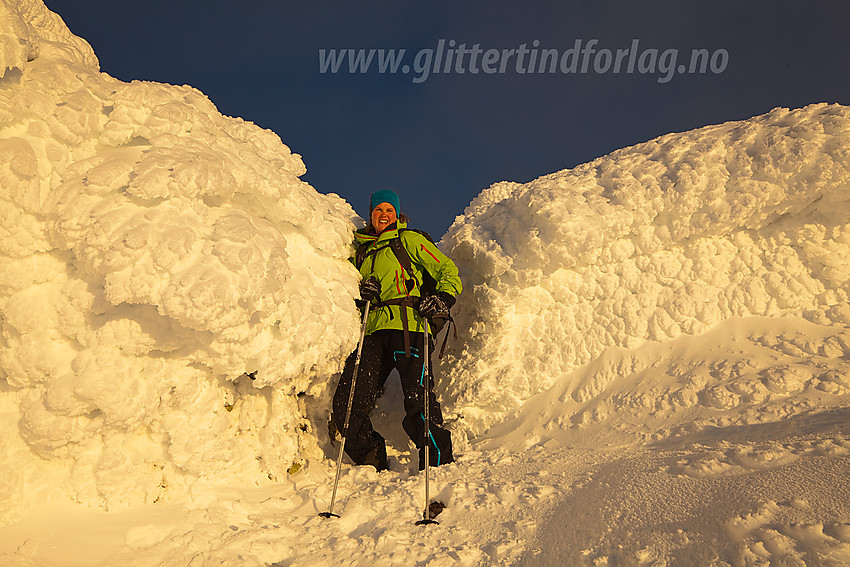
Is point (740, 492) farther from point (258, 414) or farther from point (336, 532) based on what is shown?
point (258, 414)

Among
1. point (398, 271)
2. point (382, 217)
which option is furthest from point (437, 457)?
point (382, 217)

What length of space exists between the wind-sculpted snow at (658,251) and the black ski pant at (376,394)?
57cm

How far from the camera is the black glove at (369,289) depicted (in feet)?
14.2

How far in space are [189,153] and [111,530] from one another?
235 centimetres

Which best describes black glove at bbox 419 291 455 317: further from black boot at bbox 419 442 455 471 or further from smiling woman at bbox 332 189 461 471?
black boot at bbox 419 442 455 471

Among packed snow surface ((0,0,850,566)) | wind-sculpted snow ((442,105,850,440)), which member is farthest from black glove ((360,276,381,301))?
wind-sculpted snow ((442,105,850,440))

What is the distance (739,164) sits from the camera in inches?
160

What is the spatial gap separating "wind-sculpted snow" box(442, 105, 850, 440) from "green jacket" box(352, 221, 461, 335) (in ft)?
1.61

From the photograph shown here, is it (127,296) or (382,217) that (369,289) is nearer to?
(382,217)

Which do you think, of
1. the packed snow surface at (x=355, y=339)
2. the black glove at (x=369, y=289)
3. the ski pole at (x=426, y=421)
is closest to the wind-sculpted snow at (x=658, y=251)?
the packed snow surface at (x=355, y=339)

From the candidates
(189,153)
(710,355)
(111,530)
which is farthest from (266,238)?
(710,355)

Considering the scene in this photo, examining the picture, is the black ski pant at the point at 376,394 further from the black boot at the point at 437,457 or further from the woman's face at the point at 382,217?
the woman's face at the point at 382,217

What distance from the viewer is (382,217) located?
482 cm

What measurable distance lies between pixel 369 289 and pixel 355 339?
1.68ft
